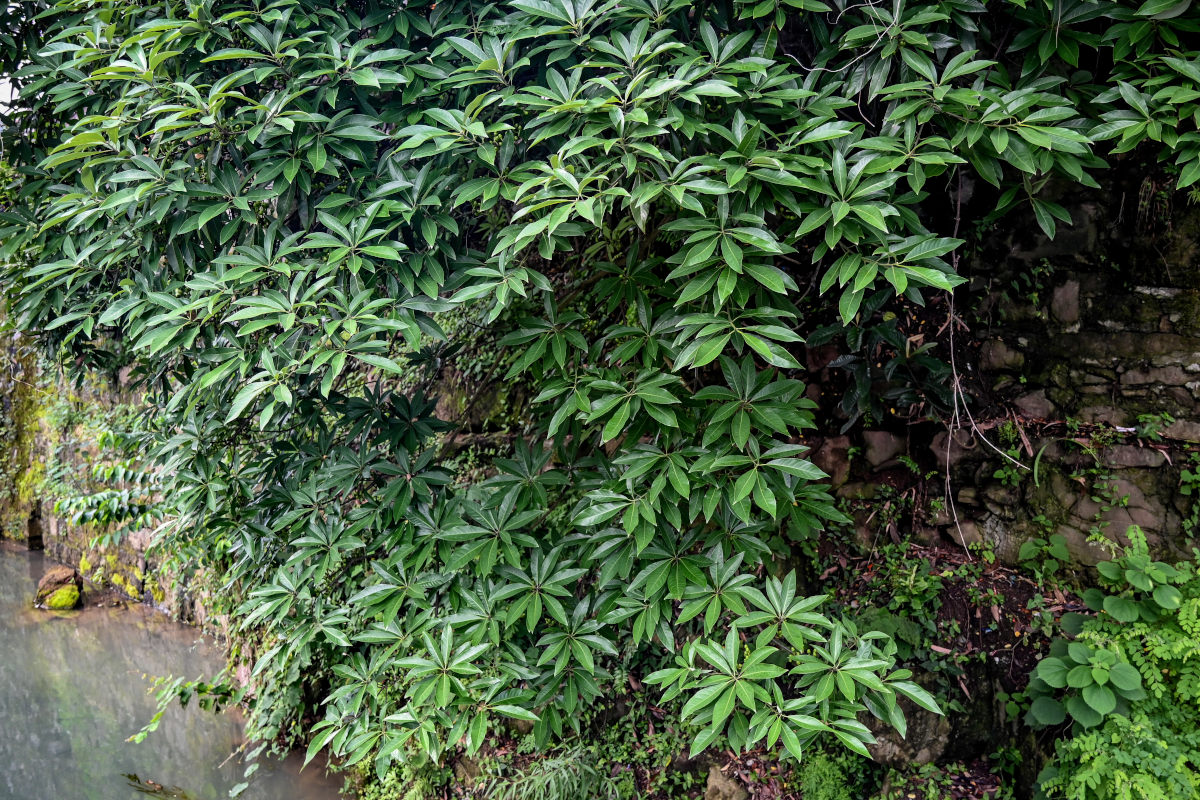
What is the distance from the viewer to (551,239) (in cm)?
162

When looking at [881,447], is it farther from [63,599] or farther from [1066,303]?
[63,599]

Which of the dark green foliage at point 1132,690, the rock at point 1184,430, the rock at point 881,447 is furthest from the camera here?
the rock at point 881,447

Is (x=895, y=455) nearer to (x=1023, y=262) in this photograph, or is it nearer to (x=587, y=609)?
(x=1023, y=262)

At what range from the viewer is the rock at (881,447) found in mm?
2809

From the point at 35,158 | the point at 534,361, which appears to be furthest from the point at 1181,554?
the point at 35,158

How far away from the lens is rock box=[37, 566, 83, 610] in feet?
21.8

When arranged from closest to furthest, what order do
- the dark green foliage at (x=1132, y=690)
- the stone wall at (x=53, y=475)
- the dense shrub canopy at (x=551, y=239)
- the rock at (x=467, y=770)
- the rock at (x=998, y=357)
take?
1. the dense shrub canopy at (x=551, y=239)
2. the dark green foliage at (x=1132, y=690)
3. the rock at (x=998, y=357)
4. the rock at (x=467, y=770)
5. the stone wall at (x=53, y=475)

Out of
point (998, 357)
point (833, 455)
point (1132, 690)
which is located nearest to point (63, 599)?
point (833, 455)

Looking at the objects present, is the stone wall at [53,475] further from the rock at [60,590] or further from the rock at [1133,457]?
the rock at [1133,457]

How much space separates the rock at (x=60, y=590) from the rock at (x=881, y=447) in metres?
7.31

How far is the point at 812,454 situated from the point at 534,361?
1.42 m

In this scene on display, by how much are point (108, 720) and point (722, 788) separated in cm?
426

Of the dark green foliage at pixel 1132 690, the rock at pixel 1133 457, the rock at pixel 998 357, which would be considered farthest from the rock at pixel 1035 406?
the dark green foliage at pixel 1132 690

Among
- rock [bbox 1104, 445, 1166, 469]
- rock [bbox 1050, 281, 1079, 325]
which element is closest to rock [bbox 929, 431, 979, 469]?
rock [bbox 1104, 445, 1166, 469]
